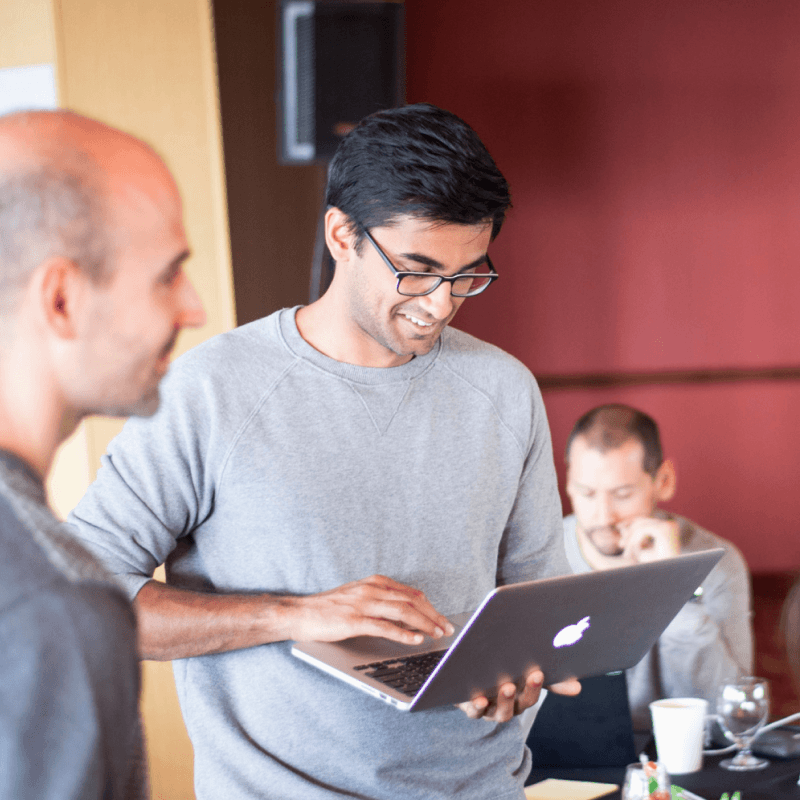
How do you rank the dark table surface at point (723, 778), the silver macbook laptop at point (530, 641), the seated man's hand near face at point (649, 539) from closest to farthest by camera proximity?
1. the silver macbook laptop at point (530, 641)
2. the dark table surface at point (723, 778)
3. the seated man's hand near face at point (649, 539)

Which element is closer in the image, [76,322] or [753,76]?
[76,322]

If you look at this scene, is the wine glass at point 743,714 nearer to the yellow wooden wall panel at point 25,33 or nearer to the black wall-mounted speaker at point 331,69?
the black wall-mounted speaker at point 331,69

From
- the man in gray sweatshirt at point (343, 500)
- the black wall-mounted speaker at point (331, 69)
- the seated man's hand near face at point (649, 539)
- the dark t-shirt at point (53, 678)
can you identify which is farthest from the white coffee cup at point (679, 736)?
the black wall-mounted speaker at point (331, 69)

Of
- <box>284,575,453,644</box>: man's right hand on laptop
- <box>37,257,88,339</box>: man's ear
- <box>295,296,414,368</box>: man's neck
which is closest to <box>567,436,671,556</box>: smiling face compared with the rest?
<box>295,296,414,368</box>: man's neck

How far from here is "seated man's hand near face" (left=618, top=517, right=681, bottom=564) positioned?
7.37 ft

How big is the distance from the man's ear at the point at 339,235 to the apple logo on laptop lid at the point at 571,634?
2.02 feet

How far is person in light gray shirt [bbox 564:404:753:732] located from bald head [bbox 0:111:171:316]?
188cm

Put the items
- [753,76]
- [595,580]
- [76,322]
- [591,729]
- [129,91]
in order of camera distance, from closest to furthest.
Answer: [76,322] → [595,580] → [591,729] → [129,91] → [753,76]

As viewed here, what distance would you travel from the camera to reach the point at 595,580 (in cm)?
112

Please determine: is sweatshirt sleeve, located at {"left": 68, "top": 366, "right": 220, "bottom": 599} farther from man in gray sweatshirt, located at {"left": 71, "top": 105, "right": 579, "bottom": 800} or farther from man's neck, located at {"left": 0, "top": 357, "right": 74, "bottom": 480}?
man's neck, located at {"left": 0, "top": 357, "right": 74, "bottom": 480}

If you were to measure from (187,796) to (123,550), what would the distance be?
1.73 meters

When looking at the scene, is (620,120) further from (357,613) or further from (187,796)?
(357,613)

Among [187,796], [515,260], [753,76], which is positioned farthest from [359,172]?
[753,76]

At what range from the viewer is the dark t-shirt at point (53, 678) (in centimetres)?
46
